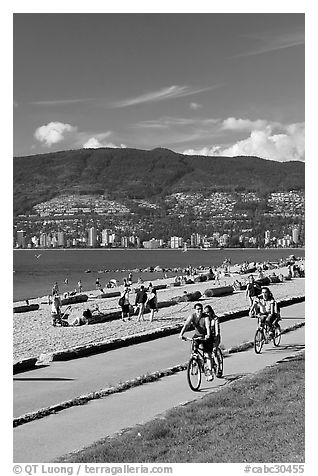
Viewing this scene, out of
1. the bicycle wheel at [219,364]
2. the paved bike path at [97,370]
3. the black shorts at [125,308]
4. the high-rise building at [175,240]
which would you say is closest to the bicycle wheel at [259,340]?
the paved bike path at [97,370]

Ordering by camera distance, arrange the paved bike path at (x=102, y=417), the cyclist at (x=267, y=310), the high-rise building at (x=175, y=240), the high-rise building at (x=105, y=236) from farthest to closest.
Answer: the high-rise building at (x=175, y=240), the high-rise building at (x=105, y=236), the cyclist at (x=267, y=310), the paved bike path at (x=102, y=417)

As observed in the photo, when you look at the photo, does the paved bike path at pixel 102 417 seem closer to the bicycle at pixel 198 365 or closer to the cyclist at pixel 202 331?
the bicycle at pixel 198 365

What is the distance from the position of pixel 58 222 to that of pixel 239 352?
4.62m

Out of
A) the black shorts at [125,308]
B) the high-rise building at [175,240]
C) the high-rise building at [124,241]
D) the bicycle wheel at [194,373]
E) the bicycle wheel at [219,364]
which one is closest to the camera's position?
the bicycle wheel at [194,373]

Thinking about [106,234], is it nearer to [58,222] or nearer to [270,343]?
[58,222]

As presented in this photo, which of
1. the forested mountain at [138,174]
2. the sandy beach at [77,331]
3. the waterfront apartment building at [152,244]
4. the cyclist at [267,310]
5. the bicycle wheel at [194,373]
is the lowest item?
the sandy beach at [77,331]

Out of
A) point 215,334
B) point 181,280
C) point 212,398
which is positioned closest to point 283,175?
point 215,334

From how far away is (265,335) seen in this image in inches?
398

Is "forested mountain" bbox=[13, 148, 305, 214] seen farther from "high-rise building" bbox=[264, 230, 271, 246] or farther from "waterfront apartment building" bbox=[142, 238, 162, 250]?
"waterfront apartment building" bbox=[142, 238, 162, 250]

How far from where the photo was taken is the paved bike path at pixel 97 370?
7.44m

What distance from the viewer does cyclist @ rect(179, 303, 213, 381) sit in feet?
25.8

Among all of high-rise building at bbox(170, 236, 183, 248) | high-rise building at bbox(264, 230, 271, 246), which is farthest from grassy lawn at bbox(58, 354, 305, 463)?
high-rise building at bbox(170, 236, 183, 248)

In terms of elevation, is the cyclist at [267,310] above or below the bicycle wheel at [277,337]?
above

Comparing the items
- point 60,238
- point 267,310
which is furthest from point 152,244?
point 267,310
